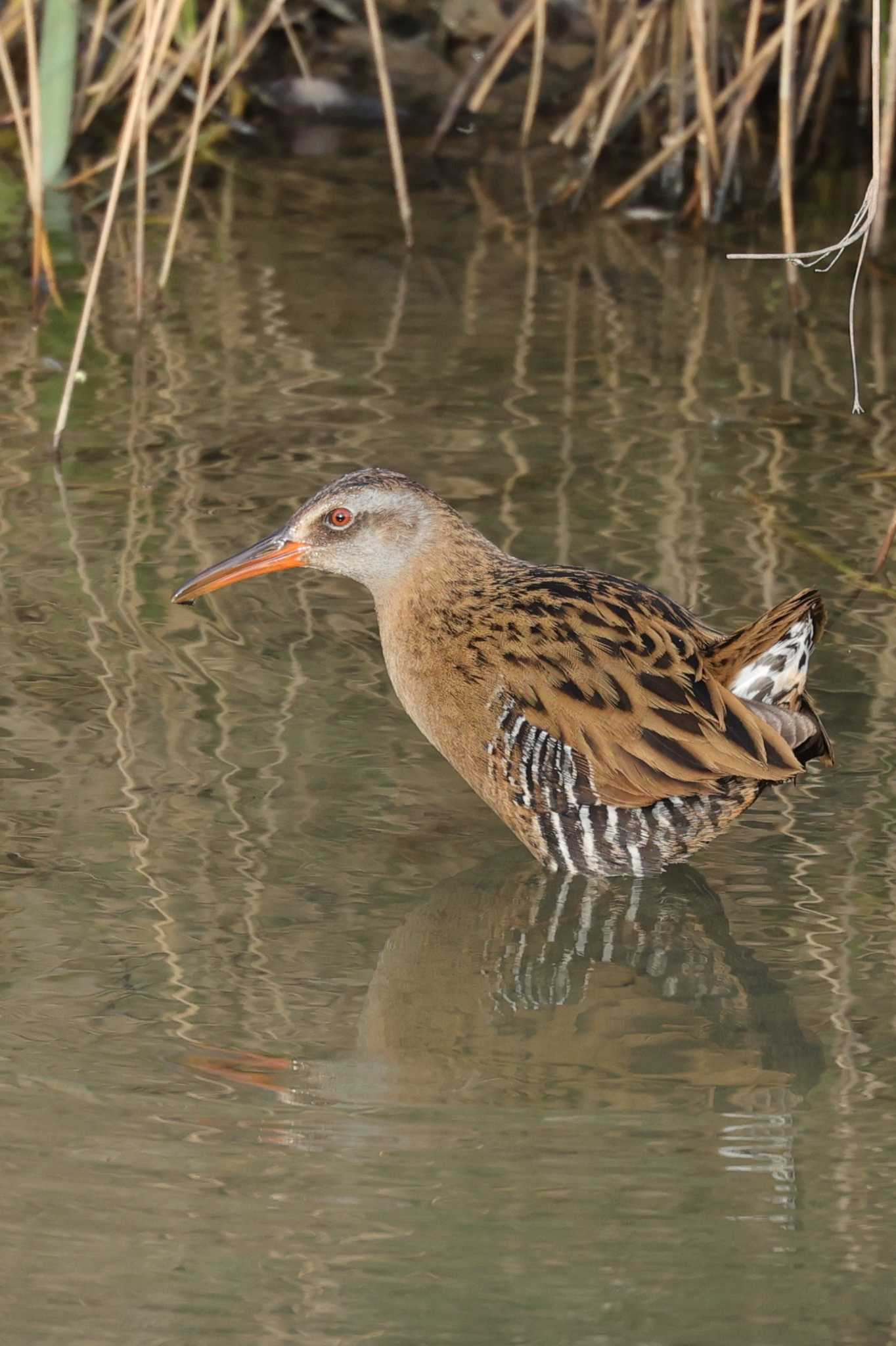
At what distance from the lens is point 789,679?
3578 millimetres

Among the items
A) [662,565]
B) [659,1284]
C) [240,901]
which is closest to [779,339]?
[662,565]

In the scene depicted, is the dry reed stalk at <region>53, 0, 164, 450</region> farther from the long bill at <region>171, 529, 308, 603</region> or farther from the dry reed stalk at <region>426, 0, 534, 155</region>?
the dry reed stalk at <region>426, 0, 534, 155</region>

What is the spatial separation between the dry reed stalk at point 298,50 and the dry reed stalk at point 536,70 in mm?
841

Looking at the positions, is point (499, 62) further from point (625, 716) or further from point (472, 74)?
point (625, 716)

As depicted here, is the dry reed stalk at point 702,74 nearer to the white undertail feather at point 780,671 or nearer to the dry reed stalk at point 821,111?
the dry reed stalk at point 821,111

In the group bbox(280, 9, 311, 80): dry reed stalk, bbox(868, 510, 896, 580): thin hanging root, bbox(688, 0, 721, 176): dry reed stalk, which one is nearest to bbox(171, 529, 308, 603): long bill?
bbox(868, 510, 896, 580): thin hanging root

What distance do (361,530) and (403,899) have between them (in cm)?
79

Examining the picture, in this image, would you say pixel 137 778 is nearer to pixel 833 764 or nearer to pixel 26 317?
pixel 833 764

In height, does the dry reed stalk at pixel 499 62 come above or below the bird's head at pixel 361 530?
above

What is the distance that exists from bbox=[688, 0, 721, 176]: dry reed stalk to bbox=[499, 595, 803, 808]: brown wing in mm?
3014

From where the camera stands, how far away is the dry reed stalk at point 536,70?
659 centimetres

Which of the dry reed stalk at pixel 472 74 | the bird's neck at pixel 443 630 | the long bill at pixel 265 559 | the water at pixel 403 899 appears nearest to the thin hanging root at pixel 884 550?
the water at pixel 403 899

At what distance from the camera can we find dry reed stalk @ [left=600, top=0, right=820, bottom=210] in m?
6.26

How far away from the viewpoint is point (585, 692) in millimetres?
3623
